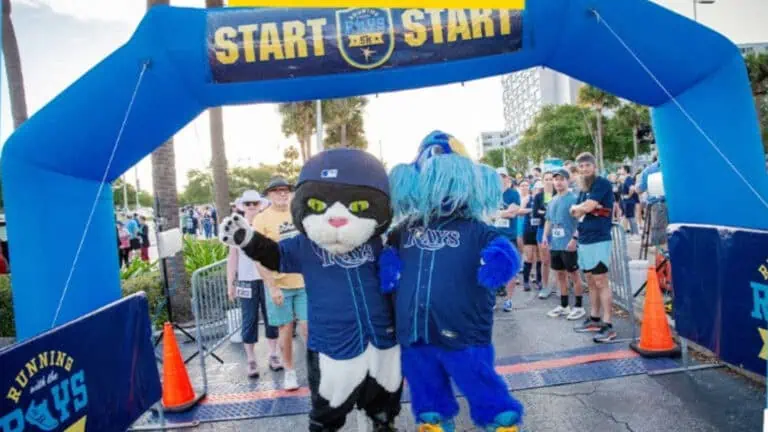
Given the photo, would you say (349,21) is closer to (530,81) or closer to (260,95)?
(260,95)

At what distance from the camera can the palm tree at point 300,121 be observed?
25.7m

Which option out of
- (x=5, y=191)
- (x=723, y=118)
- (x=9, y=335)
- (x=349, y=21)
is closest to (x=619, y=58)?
(x=723, y=118)

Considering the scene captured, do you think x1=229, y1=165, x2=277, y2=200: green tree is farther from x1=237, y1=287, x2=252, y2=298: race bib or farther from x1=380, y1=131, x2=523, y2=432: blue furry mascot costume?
x1=380, y1=131, x2=523, y2=432: blue furry mascot costume

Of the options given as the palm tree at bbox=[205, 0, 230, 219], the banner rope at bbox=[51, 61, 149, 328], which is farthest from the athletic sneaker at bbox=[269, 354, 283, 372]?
the palm tree at bbox=[205, 0, 230, 219]

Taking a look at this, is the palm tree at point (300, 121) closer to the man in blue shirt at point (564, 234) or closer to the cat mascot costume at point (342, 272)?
the man in blue shirt at point (564, 234)

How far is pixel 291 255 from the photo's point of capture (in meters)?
3.04

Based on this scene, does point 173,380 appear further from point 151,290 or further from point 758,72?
point 758,72

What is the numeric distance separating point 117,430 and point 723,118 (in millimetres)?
4574

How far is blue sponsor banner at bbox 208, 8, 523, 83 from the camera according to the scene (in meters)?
3.66

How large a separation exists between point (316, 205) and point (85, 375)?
1.61 meters

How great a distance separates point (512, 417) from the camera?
2672mm

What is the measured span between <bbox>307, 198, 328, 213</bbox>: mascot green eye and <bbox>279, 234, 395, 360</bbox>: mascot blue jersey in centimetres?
26

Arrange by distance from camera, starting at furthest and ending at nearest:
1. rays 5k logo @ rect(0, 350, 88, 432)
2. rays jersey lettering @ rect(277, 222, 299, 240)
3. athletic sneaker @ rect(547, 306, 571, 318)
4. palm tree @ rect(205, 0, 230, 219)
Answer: palm tree @ rect(205, 0, 230, 219)
athletic sneaker @ rect(547, 306, 571, 318)
rays jersey lettering @ rect(277, 222, 299, 240)
rays 5k logo @ rect(0, 350, 88, 432)

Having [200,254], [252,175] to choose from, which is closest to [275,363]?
[200,254]
